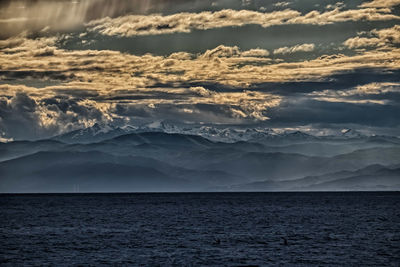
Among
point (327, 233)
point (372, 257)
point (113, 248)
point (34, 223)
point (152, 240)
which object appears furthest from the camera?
point (34, 223)

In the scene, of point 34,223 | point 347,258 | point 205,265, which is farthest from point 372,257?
point 34,223

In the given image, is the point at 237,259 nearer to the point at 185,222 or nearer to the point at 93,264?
the point at 93,264

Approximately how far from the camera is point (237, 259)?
8800 cm

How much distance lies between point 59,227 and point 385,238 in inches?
2787

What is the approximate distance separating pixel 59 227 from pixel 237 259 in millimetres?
66730

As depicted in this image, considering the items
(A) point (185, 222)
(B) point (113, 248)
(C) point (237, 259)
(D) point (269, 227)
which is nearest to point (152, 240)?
(B) point (113, 248)

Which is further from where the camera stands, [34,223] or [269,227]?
[34,223]

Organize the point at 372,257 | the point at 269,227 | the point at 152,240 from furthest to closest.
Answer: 1. the point at 269,227
2. the point at 152,240
3. the point at 372,257

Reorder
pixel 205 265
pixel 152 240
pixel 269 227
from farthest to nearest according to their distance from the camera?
pixel 269 227, pixel 152 240, pixel 205 265

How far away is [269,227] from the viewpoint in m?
141

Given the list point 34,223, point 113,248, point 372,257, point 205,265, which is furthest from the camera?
point 34,223

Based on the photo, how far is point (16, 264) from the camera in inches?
3349

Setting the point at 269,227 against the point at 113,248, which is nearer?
the point at 113,248

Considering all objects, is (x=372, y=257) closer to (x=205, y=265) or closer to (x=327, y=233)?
(x=205, y=265)
